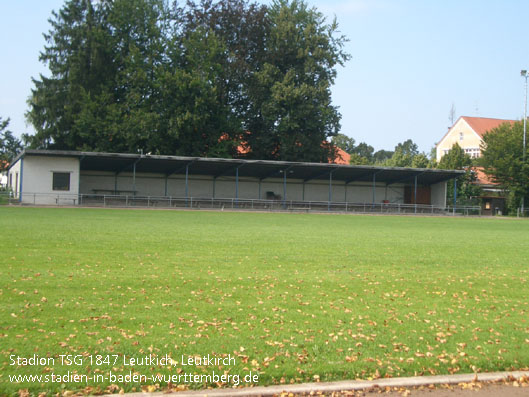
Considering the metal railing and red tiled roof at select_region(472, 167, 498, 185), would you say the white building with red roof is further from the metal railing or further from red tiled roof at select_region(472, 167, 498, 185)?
the metal railing

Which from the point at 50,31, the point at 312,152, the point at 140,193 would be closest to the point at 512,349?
the point at 140,193

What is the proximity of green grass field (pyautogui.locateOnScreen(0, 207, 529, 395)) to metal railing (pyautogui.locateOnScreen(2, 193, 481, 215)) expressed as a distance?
2802 cm

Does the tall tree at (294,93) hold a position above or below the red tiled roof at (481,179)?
above

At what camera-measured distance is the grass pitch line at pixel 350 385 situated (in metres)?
4.70

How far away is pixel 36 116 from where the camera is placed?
5012cm

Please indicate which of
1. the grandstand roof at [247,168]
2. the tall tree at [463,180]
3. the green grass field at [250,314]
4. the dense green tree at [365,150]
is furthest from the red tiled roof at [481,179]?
the dense green tree at [365,150]

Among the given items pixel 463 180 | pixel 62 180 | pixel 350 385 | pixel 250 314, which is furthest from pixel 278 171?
pixel 350 385

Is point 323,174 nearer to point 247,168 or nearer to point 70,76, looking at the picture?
point 247,168

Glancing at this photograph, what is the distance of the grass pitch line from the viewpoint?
15.4 feet

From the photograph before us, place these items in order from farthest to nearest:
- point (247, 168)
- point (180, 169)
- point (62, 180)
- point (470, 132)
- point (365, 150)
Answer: point (365, 150), point (470, 132), point (247, 168), point (180, 169), point (62, 180)

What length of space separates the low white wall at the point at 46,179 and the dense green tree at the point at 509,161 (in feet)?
139

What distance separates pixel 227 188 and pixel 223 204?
12.1 feet

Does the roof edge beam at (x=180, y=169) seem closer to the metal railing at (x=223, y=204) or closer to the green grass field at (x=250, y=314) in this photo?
the metal railing at (x=223, y=204)

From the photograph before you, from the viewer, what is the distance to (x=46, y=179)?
130 feet
